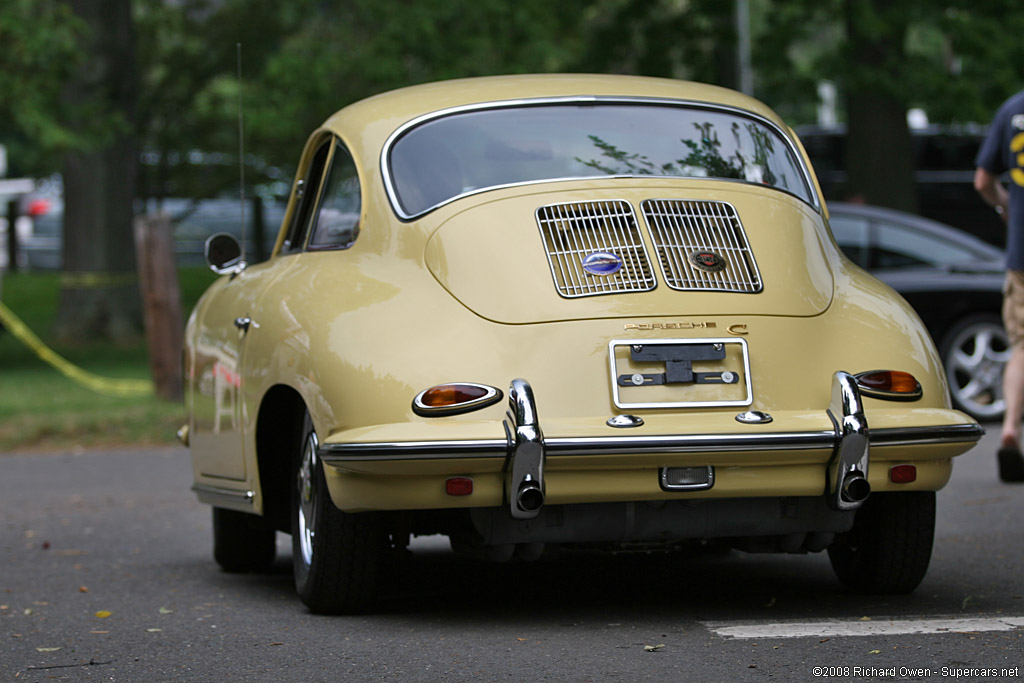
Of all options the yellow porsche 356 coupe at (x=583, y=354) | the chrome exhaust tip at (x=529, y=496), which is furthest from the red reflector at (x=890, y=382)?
the chrome exhaust tip at (x=529, y=496)

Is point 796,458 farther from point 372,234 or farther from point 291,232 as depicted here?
point 291,232

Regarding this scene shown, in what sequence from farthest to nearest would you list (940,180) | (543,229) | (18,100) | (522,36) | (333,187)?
(940,180) → (522,36) → (18,100) → (333,187) → (543,229)

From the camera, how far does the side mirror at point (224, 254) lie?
271 inches

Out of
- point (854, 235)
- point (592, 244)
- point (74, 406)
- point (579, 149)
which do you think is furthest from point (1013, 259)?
point (74, 406)

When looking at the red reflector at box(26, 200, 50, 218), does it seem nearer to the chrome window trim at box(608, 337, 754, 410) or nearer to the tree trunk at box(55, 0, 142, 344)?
the tree trunk at box(55, 0, 142, 344)

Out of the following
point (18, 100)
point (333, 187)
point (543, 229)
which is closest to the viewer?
point (543, 229)

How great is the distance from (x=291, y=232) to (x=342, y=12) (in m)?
15.3

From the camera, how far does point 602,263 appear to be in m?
5.14

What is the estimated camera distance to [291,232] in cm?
659

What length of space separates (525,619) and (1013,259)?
4.13m

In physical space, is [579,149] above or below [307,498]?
above

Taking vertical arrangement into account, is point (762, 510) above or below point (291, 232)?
below

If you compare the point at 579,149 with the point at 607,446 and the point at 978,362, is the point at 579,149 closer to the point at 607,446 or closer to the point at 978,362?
the point at 607,446

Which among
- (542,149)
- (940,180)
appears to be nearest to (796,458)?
Result: (542,149)
